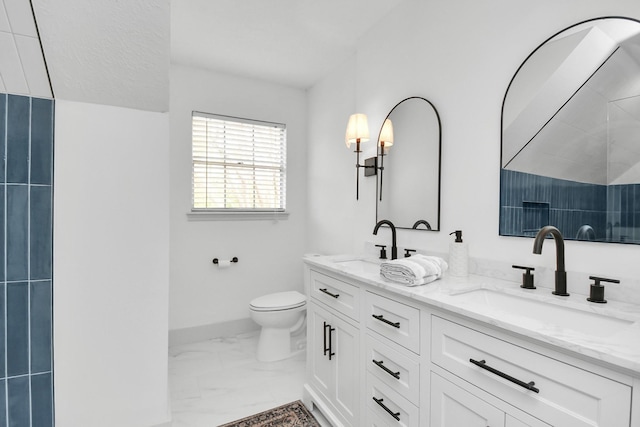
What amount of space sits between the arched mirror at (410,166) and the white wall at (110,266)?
4.37 ft

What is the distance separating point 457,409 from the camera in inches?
40.9

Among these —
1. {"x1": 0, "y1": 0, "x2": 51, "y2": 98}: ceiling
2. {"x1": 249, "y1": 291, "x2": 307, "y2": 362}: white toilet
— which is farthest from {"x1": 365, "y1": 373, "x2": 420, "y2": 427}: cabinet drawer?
{"x1": 0, "y1": 0, "x2": 51, "y2": 98}: ceiling

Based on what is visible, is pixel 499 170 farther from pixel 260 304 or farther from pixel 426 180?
pixel 260 304

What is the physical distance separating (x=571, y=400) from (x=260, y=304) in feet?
6.96

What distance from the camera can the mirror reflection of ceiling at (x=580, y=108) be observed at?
1.08 metres

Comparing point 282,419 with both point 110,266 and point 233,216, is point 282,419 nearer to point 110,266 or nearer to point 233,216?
point 110,266

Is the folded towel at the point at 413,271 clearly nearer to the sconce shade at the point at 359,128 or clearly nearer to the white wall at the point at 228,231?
the sconce shade at the point at 359,128

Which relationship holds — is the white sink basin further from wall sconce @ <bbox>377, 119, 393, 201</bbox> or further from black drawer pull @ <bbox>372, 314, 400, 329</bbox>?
wall sconce @ <bbox>377, 119, 393, 201</bbox>

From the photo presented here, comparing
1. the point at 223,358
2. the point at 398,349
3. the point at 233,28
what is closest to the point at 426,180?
the point at 398,349

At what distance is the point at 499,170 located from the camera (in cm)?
147

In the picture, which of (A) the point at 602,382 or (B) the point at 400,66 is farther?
(B) the point at 400,66

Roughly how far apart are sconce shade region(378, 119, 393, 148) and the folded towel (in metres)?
0.97

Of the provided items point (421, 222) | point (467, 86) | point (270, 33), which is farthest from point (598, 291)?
point (270, 33)

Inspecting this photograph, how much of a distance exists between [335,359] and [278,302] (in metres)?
0.99
